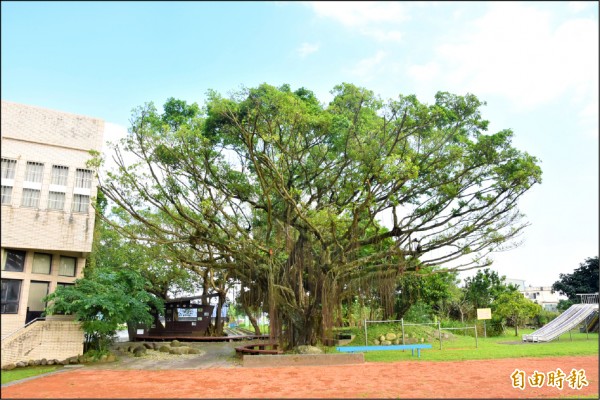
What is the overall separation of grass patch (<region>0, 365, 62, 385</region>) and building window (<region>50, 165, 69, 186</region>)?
19.4ft

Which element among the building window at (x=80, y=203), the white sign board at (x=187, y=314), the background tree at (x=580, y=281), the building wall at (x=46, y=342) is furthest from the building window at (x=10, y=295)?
the background tree at (x=580, y=281)

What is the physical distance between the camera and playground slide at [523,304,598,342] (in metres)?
18.1

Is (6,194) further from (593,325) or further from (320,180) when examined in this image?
(593,325)

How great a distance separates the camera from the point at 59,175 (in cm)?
1579

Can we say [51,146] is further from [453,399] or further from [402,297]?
[402,297]

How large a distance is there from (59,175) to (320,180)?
885cm

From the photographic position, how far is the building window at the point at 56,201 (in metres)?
15.5

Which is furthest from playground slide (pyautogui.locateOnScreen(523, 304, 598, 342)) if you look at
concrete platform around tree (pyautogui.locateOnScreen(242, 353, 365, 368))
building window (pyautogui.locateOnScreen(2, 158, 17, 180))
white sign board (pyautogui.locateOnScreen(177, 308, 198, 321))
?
building window (pyautogui.locateOnScreen(2, 158, 17, 180))

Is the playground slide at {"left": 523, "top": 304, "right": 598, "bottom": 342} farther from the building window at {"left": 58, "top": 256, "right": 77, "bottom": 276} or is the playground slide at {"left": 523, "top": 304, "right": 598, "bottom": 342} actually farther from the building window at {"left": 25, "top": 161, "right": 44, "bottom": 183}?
the building window at {"left": 25, "top": 161, "right": 44, "bottom": 183}

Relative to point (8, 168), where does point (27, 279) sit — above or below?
below

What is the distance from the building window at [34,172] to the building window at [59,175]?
38 cm

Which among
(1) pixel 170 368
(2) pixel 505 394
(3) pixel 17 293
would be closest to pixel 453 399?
(2) pixel 505 394

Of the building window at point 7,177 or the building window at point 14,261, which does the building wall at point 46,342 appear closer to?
the building window at point 14,261

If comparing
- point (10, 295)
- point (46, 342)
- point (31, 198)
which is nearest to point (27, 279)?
point (10, 295)
